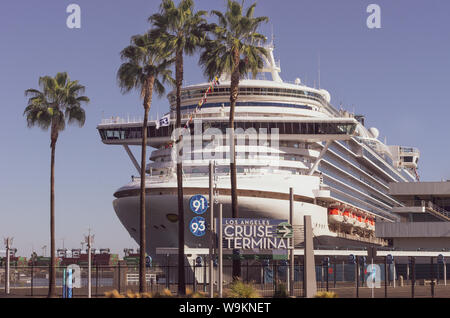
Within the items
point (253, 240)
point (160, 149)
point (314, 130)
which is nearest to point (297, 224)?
point (314, 130)

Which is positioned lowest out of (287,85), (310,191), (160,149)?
(310,191)

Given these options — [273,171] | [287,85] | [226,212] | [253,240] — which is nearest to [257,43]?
[253,240]

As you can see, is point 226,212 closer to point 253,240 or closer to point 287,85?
point 287,85

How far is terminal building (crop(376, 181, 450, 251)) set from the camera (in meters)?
62.7

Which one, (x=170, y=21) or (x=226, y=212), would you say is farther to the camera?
(x=226, y=212)

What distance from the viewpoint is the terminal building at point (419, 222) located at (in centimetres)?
6267

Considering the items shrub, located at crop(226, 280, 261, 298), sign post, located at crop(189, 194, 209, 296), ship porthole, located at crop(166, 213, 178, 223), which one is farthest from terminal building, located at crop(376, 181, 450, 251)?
shrub, located at crop(226, 280, 261, 298)

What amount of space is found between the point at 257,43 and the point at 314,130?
26519mm

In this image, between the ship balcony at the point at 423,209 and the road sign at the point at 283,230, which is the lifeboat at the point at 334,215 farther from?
the road sign at the point at 283,230

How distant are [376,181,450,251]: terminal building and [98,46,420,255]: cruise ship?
12.1ft
